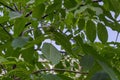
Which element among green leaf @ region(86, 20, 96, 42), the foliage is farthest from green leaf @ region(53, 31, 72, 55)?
green leaf @ region(86, 20, 96, 42)

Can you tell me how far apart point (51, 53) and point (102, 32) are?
34 centimetres

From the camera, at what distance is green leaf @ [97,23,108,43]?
1.10 metres

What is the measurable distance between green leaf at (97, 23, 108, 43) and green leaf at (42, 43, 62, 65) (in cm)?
30

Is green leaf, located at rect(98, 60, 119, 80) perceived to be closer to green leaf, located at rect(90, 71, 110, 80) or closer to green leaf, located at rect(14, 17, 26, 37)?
green leaf, located at rect(90, 71, 110, 80)

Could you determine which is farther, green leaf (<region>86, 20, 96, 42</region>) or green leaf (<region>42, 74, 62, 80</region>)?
green leaf (<region>86, 20, 96, 42</region>)

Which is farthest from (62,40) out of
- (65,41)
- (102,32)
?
(102,32)

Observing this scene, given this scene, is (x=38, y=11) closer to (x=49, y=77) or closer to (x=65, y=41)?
(x=65, y=41)

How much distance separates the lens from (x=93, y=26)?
112cm

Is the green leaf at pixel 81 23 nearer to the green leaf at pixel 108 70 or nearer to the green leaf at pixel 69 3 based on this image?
Answer: the green leaf at pixel 69 3

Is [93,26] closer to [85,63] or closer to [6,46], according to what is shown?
[85,63]

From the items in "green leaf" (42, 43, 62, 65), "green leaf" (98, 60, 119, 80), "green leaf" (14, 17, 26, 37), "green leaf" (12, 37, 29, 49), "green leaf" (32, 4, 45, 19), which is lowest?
"green leaf" (98, 60, 119, 80)

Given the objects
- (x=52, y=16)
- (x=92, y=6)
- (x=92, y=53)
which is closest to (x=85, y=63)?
(x=92, y=53)

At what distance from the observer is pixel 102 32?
3.65 feet

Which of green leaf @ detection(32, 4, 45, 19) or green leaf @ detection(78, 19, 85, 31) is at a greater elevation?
green leaf @ detection(32, 4, 45, 19)
